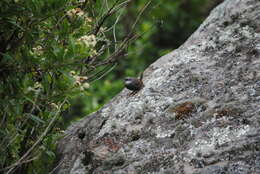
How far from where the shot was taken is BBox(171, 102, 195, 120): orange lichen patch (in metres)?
3.97

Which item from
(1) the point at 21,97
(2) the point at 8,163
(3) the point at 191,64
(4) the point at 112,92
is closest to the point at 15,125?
(1) the point at 21,97

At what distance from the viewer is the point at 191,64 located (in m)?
4.45

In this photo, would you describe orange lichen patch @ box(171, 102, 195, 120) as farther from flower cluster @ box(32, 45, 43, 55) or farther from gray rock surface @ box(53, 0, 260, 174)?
flower cluster @ box(32, 45, 43, 55)

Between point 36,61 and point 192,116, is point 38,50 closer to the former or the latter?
point 36,61

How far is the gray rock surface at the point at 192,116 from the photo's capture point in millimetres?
3537

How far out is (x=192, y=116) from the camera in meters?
3.92

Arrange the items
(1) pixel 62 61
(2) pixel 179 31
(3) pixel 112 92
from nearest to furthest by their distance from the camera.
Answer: (1) pixel 62 61
(3) pixel 112 92
(2) pixel 179 31

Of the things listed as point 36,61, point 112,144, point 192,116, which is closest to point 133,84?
point 112,144

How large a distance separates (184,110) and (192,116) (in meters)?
0.10

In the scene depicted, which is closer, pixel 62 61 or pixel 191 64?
pixel 62 61

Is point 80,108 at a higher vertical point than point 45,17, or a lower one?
lower

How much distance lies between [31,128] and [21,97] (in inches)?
22.6

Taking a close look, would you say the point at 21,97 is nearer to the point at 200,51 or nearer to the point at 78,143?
the point at 78,143

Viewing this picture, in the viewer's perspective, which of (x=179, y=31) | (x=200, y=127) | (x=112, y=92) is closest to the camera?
(x=200, y=127)
